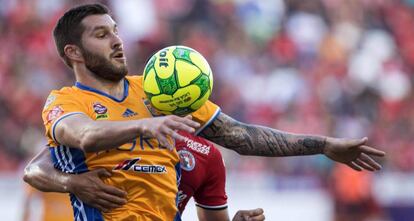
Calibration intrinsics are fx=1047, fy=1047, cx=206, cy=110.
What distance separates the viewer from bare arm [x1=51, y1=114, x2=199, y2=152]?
545 centimetres

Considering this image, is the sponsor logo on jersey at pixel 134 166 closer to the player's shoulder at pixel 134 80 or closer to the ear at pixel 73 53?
the player's shoulder at pixel 134 80

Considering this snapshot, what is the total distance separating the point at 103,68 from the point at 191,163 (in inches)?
43.2

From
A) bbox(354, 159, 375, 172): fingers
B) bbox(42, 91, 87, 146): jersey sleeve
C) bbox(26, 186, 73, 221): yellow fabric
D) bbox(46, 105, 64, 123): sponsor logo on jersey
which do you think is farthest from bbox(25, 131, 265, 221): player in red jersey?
bbox(26, 186, 73, 221): yellow fabric

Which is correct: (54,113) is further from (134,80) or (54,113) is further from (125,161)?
(134,80)

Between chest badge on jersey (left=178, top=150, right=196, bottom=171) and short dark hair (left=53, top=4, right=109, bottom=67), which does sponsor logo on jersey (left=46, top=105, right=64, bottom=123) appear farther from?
chest badge on jersey (left=178, top=150, right=196, bottom=171)

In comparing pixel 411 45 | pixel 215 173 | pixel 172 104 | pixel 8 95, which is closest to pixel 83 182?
pixel 172 104

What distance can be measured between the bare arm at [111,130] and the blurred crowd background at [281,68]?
7.77 metres

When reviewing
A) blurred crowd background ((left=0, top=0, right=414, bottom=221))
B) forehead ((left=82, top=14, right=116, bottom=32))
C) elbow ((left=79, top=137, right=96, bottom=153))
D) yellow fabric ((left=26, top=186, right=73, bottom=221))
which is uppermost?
blurred crowd background ((left=0, top=0, right=414, bottom=221))

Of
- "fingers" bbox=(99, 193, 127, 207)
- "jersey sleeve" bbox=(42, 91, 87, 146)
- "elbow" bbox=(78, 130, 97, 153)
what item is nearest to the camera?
"elbow" bbox=(78, 130, 97, 153)

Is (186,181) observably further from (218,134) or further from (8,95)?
(8,95)

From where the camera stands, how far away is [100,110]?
6.33 meters

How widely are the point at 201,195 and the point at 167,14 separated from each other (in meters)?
9.95

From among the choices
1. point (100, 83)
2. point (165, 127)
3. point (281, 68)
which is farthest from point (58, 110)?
point (281, 68)

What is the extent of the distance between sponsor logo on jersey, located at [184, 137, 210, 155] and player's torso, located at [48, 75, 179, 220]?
734 millimetres
